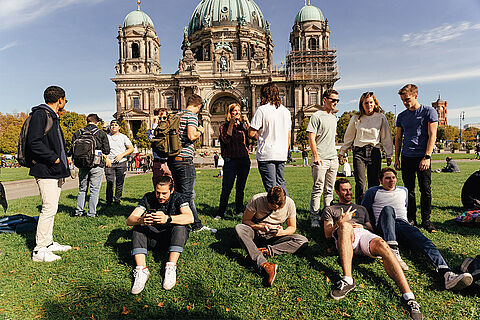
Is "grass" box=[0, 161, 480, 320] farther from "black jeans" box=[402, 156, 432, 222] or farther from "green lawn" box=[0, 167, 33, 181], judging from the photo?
"green lawn" box=[0, 167, 33, 181]

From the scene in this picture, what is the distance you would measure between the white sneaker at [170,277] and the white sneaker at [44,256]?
178 centimetres

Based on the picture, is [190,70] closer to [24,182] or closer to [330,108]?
[24,182]

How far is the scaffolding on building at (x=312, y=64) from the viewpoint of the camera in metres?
57.4

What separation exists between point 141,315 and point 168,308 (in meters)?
0.27

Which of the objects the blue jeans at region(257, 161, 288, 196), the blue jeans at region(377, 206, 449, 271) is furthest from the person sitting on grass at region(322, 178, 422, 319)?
the blue jeans at region(257, 161, 288, 196)

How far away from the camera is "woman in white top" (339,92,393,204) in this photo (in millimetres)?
5227

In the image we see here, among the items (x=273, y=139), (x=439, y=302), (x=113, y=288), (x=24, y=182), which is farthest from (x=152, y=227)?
(x=24, y=182)

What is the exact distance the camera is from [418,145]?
5090mm

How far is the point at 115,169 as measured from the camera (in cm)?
737

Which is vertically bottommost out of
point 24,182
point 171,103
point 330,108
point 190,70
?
point 24,182

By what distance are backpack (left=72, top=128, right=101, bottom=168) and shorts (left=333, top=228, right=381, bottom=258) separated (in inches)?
200

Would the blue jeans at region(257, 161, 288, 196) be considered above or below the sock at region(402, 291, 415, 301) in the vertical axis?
above

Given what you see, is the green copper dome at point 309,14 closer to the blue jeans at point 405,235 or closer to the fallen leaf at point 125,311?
the blue jeans at point 405,235

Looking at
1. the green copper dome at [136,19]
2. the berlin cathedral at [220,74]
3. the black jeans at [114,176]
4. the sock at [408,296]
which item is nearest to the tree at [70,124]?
the berlin cathedral at [220,74]
